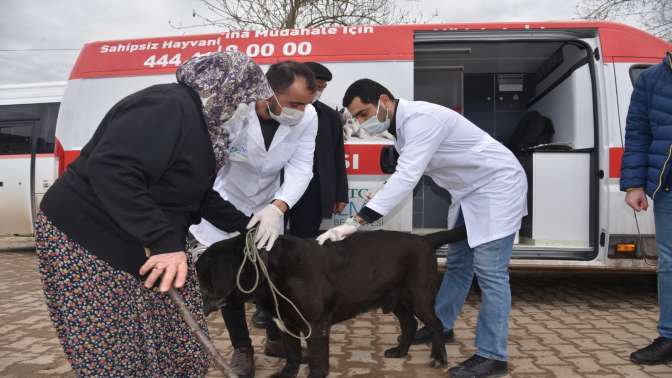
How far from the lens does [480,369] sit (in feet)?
10.0

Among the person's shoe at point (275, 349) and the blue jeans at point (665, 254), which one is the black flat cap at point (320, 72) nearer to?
the person's shoe at point (275, 349)

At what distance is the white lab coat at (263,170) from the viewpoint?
317 cm

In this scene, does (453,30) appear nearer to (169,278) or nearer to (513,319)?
(513,319)

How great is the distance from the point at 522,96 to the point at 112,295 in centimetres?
657

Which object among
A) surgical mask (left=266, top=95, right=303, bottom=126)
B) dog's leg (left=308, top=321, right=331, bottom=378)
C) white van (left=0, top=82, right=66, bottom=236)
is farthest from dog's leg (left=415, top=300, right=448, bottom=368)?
white van (left=0, top=82, right=66, bottom=236)

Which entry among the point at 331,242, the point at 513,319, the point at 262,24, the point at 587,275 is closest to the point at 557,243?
the point at 513,319

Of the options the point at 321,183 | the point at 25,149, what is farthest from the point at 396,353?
the point at 25,149

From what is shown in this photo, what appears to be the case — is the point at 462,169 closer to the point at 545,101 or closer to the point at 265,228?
the point at 265,228

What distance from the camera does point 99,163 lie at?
1.56 m

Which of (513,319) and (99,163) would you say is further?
(513,319)

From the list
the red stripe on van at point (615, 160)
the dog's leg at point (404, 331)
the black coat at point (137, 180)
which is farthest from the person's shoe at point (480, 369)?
the red stripe on van at point (615, 160)

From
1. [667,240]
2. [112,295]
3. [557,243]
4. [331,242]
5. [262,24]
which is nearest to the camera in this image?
[112,295]

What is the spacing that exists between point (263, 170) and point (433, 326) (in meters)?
1.40

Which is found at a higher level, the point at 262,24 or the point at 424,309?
the point at 262,24
